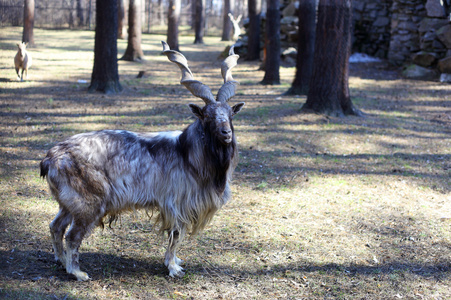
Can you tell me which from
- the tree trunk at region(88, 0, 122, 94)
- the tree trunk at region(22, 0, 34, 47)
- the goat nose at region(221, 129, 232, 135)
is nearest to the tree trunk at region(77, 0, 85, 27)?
the tree trunk at region(22, 0, 34, 47)

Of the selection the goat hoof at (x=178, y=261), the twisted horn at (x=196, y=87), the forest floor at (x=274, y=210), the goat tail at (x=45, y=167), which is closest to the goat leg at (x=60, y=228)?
the forest floor at (x=274, y=210)

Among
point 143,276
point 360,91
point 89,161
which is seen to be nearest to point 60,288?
point 143,276

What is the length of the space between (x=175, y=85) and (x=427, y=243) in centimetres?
1180

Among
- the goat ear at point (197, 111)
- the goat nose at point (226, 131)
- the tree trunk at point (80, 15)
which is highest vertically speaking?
the tree trunk at point (80, 15)

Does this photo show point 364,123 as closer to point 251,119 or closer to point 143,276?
point 251,119

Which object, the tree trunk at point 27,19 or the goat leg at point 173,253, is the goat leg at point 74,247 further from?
the tree trunk at point 27,19

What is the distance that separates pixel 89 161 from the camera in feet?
14.6

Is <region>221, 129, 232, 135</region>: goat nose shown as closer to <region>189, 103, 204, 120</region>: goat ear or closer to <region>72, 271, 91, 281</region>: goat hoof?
<region>189, 103, 204, 120</region>: goat ear

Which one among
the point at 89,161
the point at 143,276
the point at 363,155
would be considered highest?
the point at 89,161

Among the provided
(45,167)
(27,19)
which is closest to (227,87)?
(45,167)

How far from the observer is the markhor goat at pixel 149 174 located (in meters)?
4.41

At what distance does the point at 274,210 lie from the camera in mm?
6691

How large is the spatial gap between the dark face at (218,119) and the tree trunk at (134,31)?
16.5 meters

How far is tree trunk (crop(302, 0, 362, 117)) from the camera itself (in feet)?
36.9
